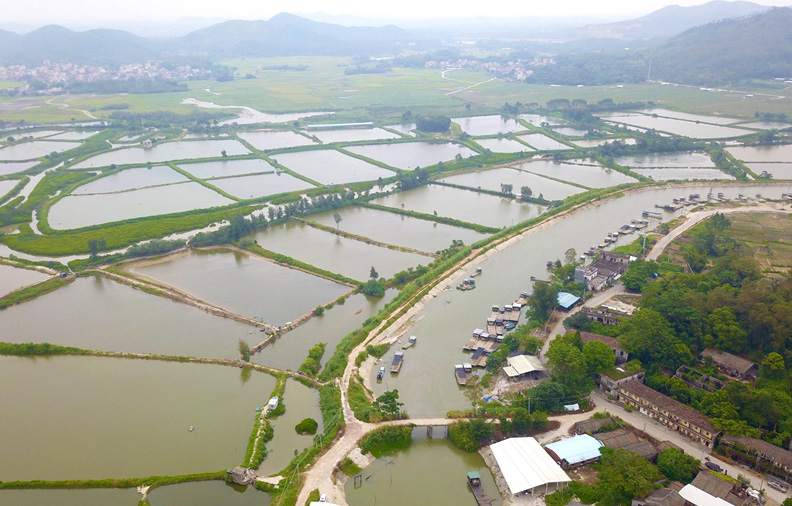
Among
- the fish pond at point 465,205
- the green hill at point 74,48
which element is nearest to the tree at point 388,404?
the fish pond at point 465,205

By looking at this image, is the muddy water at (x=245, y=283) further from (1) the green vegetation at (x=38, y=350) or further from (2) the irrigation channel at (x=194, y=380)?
(1) the green vegetation at (x=38, y=350)

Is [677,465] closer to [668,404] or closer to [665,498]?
[665,498]

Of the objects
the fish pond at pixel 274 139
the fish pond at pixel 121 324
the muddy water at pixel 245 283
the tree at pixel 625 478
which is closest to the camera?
the tree at pixel 625 478

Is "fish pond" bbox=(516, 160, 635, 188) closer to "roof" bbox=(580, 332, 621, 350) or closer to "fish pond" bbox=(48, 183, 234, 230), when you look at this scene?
"roof" bbox=(580, 332, 621, 350)

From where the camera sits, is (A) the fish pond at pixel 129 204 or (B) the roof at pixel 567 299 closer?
(B) the roof at pixel 567 299

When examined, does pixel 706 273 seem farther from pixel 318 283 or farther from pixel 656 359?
pixel 318 283
